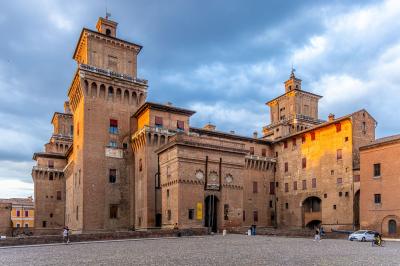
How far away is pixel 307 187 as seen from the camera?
58656 millimetres

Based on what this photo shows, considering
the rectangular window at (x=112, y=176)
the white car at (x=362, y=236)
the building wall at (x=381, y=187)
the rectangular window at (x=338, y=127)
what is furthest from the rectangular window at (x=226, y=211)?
the rectangular window at (x=338, y=127)

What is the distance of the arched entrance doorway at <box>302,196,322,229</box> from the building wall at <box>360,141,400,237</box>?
40.1ft

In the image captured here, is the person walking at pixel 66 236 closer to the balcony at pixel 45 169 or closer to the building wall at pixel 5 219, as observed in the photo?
the balcony at pixel 45 169

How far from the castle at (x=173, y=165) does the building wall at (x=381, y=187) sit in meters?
5.34

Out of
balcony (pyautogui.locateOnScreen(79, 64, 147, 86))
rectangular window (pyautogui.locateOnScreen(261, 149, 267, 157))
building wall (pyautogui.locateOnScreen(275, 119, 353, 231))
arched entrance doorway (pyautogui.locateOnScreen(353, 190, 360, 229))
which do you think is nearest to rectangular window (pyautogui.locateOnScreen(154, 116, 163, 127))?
balcony (pyautogui.locateOnScreen(79, 64, 147, 86))

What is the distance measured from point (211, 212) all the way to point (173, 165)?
22.1ft

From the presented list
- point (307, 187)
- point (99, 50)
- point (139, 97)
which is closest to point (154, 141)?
point (139, 97)

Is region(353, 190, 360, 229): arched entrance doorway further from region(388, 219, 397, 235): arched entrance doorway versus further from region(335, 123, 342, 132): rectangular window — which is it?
region(335, 123, 342, 132): rectangular window

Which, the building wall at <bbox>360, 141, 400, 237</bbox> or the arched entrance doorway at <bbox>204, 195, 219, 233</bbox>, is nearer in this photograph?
the building wall at <bbox>360, 141, 400, 237</bbox>

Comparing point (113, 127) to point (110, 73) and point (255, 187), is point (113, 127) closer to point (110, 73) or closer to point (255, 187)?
point (110, 73)

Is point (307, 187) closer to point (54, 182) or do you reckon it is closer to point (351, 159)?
point (351, 159)

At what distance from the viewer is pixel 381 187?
142 ft

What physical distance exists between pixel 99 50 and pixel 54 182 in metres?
28.1

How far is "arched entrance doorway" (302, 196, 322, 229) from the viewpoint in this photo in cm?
5722
